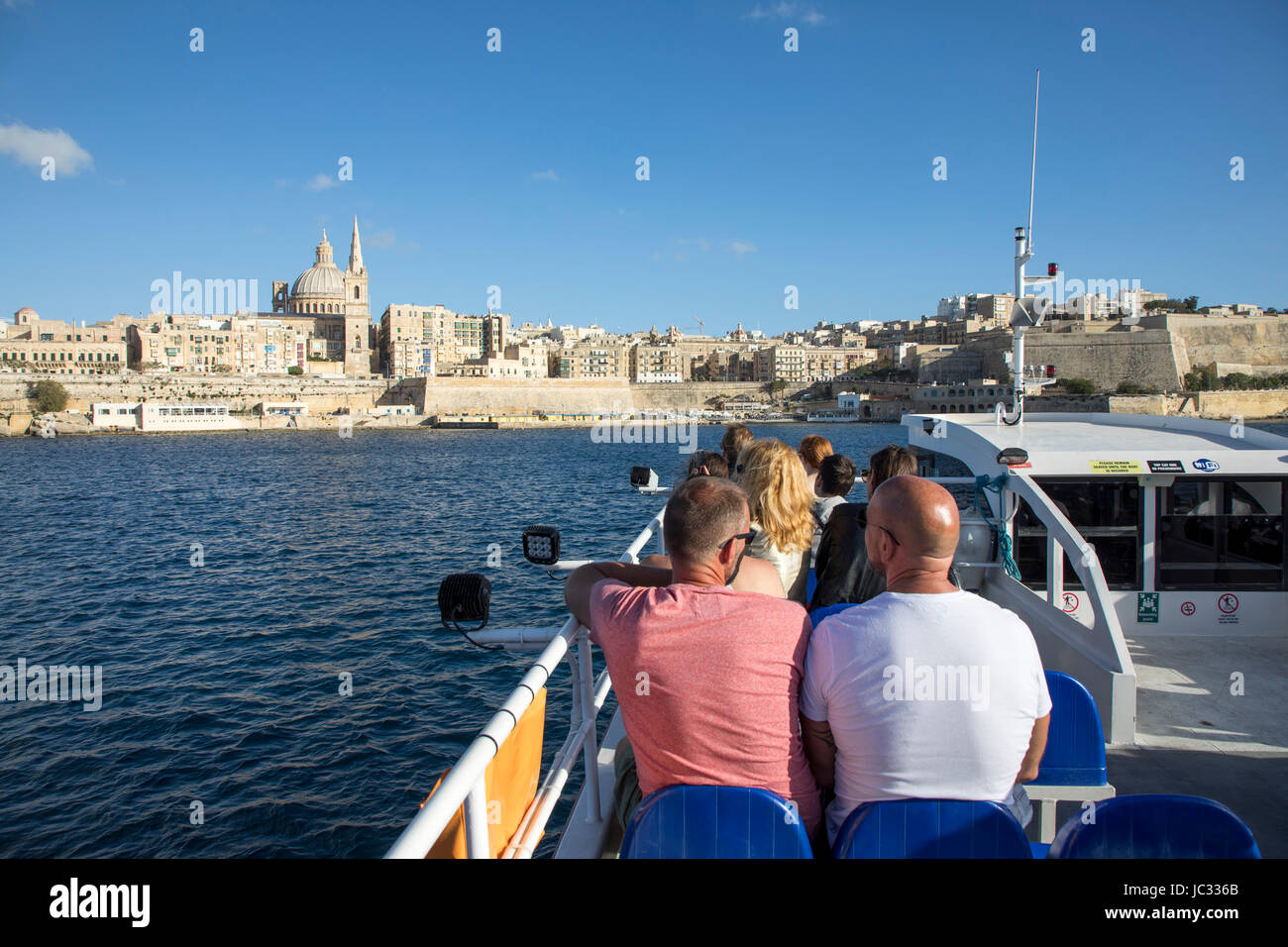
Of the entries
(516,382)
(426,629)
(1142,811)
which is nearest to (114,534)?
(426,629)

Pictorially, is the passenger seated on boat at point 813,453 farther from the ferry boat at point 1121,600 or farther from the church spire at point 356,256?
the church spire at point 356,256

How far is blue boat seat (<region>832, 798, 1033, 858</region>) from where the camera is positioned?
6.24 feet

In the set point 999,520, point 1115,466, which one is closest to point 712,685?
point 999,520

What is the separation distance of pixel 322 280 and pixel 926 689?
155m

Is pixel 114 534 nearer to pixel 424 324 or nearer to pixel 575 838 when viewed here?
pixel 575 838

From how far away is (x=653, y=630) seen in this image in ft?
6.84

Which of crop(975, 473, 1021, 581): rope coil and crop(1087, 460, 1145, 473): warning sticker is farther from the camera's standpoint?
crop(1087, 460, 1145, 473): warning sticker

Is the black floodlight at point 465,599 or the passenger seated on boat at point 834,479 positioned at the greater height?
the passenger seated on boat at point 834,479

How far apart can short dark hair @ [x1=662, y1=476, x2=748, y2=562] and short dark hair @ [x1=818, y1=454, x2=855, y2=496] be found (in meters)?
2.48

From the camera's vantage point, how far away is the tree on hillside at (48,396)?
8575cm

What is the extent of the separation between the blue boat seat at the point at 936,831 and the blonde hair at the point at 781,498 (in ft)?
5.80

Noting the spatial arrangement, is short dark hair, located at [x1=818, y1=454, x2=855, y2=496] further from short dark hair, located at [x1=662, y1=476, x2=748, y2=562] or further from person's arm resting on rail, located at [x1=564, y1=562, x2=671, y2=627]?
short dark hair, located at [x1=662, y1=476, x2=748, y2=562]

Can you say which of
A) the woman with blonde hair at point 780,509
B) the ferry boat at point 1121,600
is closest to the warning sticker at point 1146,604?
the ferry boat at point 1121,600

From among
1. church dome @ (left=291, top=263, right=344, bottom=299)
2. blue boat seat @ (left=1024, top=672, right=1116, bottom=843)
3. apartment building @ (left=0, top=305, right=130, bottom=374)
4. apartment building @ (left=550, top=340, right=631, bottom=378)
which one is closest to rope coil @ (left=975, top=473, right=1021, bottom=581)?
blue boat seat @ (left=1024, top=672, right=1116, bottom=843)
